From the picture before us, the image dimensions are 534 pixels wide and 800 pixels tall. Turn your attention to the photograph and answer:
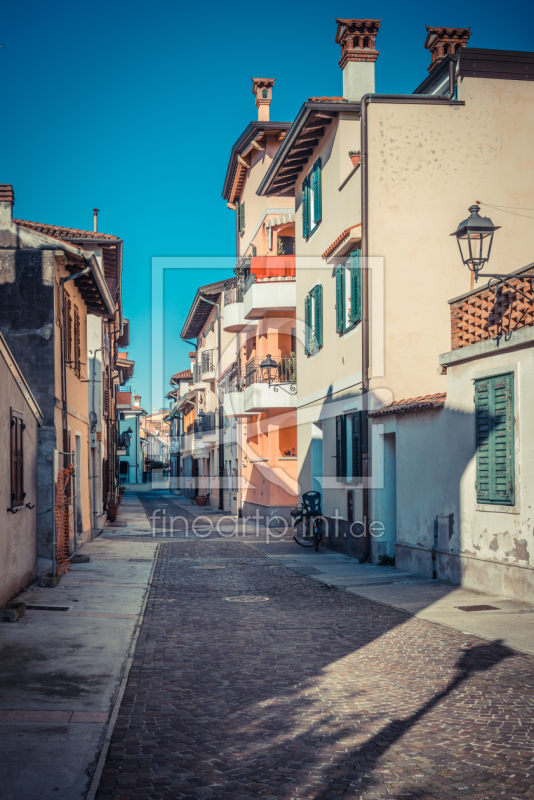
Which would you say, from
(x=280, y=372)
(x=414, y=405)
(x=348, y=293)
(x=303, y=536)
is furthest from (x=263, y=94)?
(x=414, y=405)

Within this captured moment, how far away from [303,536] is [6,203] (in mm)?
10818

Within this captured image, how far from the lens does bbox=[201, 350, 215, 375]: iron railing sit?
40.6 meters

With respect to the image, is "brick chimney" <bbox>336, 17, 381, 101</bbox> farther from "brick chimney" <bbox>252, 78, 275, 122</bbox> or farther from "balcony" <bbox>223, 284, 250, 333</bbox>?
"brick chimney" <bbox>252, 78, 275, 122</bbox>

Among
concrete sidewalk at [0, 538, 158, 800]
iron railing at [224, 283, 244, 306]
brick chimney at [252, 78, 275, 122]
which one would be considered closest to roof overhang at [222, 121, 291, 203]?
brick chimney at [252, 78, 275, 122]

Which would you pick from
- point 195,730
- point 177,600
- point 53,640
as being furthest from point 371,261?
point 195,730

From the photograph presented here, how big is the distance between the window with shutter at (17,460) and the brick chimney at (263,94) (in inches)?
884

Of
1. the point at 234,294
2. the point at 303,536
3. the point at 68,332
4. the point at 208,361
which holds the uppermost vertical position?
the point at 234,294

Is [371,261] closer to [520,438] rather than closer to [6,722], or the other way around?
[520,438]

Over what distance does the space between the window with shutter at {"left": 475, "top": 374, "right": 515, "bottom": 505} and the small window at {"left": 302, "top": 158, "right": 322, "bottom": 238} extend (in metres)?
9.39

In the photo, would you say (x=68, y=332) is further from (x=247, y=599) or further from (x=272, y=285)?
(x=272, y=285)

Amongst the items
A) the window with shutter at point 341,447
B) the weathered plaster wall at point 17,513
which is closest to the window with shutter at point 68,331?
the weathered plaster wall at point 17,513

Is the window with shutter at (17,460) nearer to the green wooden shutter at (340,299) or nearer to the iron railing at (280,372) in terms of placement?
the green wooden shutter at (340,299)

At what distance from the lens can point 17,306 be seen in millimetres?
15344

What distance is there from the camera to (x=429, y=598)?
37.4 ft
